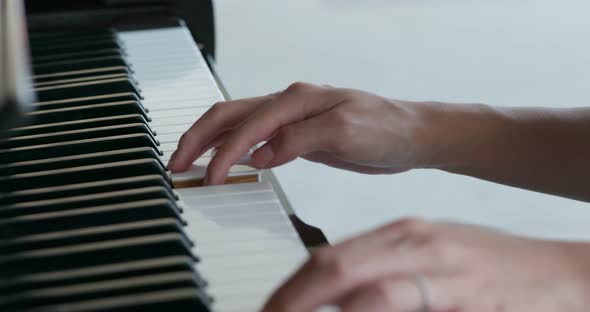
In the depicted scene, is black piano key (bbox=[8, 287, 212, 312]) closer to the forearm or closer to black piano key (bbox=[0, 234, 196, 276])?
black piano key (bbox=[0, 234, 196, 276])

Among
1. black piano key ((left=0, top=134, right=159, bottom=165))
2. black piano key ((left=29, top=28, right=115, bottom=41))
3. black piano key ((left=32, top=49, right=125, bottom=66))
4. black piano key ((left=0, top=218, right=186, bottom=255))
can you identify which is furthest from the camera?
black piano key ((left=29, top=28, right=115, bottom=41))

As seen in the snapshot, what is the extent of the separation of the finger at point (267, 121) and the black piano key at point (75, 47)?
489mm

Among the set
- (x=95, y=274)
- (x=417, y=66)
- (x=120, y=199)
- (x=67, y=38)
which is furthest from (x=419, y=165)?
(x=417, y=66)

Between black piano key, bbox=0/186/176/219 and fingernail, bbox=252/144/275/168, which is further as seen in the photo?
fingernail, bbox=252/144/275/168

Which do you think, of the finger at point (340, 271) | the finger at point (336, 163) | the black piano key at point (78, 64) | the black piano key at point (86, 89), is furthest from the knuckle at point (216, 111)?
the finger at point (340, 271)

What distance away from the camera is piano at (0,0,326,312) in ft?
2.43

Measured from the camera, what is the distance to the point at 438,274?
64 cm

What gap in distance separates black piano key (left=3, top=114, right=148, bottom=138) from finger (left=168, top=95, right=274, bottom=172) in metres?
0.13

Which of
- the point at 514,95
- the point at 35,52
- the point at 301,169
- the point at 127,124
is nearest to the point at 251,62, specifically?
the point at 301,169

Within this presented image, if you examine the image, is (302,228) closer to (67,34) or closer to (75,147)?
(75,147)

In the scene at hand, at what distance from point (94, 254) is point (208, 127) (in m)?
0.28

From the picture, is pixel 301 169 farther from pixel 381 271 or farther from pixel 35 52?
pixel 381 271

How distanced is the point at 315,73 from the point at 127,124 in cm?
277

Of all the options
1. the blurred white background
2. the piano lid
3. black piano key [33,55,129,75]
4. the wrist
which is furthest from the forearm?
the blurred white background
